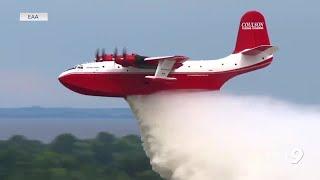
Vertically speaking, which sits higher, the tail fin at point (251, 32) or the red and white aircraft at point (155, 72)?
the tail fin at point (251, 32)

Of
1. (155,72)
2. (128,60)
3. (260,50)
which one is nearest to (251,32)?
(260,50)

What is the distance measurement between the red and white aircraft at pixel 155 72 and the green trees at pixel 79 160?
49253mm

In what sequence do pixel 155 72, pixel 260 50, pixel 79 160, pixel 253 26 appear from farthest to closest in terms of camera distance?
pixel 79 160 < pixel 253 26 < pixel 155 72 < pixel 260 50

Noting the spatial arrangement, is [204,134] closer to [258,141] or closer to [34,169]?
[258,141]

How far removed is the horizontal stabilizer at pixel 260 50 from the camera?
4238 cm

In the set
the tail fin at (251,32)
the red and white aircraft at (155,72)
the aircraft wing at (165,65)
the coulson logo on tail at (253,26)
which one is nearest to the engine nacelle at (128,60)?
the red and white aircraft at (155,72)

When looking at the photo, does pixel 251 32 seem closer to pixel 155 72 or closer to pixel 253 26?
pixel 253 26

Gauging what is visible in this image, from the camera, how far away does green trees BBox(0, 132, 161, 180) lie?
97.2 metres

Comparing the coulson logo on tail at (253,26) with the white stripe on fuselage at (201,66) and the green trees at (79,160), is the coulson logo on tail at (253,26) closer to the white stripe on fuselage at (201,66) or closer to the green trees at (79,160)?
the white stripe on fuselage at (201,66)

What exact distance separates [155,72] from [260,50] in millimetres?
4447

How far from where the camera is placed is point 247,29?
146 feet

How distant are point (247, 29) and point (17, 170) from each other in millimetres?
61036

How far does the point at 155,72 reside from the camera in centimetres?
4294

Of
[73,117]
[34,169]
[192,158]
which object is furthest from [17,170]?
[73,117]
